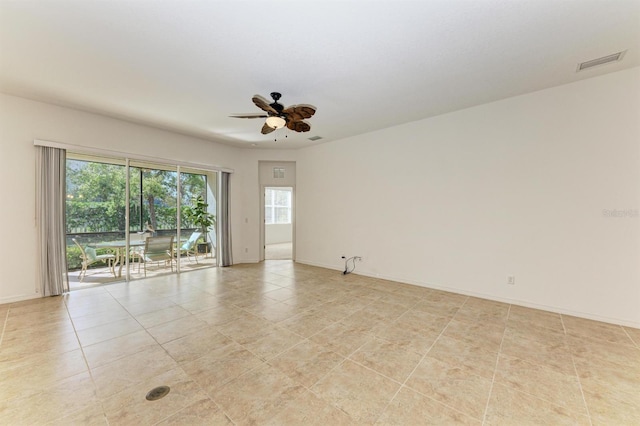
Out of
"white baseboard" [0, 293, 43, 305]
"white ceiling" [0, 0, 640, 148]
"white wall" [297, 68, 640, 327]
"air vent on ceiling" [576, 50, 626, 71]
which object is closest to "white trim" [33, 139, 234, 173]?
"white ceiling" [0, 0, 640, 148]

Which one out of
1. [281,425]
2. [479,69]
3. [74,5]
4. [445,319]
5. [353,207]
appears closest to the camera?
[281,425]

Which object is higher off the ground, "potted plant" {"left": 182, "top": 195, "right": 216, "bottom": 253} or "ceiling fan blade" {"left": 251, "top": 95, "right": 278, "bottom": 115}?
"ceiling fan blade" {"left": 251, "top": 95, "right": 278, "bottom": 115}

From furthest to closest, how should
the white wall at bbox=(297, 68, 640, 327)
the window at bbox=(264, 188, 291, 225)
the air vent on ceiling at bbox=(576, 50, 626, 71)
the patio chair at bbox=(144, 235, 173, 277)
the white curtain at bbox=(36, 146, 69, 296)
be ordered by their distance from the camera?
the window at bbox=(264, 188, 291, 225), the patio chair at bbox=(144, 235, 173, 277), the white curtain at bbox=(36, 146, 69, 296), the white wall at bbox=(297, 68, 640, 327), the air vent on ceiling at bbox=(576, 50, 626, 71)

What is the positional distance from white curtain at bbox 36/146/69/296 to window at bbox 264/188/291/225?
6849mm

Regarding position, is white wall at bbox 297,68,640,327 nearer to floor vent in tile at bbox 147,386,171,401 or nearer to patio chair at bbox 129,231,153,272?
floor vent in tile at bbox 147,386,171,401

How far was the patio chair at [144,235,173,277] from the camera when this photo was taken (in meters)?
5.37

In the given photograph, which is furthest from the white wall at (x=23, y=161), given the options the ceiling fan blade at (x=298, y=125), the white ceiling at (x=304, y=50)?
the ceiling fan blade at (x=298, y=125)

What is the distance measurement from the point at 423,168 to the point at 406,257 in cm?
176

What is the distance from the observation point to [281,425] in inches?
66.9

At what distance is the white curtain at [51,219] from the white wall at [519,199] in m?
5.47

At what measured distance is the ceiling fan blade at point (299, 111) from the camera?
3214 millimetres

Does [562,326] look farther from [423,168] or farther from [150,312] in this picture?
[150,312]

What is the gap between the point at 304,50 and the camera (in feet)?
8.84

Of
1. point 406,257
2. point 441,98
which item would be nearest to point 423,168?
point 441,98
